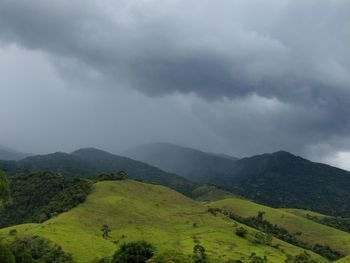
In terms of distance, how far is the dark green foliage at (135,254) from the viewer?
133m

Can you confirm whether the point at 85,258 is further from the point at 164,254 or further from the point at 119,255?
the point at 164,254

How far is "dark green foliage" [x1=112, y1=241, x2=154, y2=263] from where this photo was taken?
437ft

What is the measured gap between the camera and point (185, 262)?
346ft

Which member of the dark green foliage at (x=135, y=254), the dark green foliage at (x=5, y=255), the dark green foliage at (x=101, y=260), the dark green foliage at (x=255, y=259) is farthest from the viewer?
the dark green foliage at (x=255, y=259)

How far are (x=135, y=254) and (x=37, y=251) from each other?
53303 mm

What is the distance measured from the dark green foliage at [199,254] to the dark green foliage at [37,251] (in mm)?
44440

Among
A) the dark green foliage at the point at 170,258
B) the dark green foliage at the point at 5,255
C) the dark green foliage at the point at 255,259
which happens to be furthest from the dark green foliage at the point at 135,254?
the dark green foliage at the point at 5,255

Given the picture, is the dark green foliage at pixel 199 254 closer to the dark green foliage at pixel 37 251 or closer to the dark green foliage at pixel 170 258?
the dark green foliage at pixel 37 251

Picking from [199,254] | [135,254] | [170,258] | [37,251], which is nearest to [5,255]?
[170,258]

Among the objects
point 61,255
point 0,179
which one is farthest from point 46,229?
point 0,179

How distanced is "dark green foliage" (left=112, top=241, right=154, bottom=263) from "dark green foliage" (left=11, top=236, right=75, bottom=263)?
36370mm

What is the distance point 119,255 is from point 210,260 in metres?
58.0

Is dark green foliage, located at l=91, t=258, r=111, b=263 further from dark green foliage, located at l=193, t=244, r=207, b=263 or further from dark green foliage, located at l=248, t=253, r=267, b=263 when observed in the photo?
dark green foliage, located at l=248, t=253, r=267, b=263

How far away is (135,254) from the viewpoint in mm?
134625
